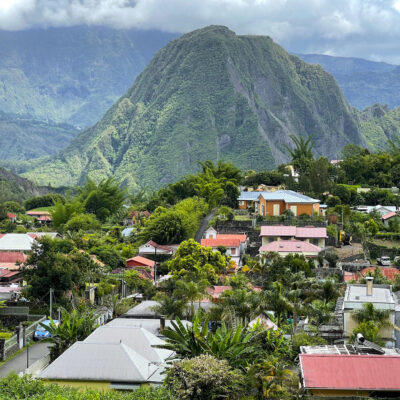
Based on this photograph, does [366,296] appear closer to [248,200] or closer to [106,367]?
[106,367]

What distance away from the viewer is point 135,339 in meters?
24.6

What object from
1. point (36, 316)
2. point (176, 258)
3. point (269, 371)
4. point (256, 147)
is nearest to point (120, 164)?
point (256, 147)

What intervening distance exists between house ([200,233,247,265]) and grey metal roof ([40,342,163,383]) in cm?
2626

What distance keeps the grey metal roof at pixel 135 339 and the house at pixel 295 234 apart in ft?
89.1

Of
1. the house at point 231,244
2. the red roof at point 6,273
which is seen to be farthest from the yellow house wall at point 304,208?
the red roof at point 6,273

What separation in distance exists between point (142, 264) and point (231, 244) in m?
6.07

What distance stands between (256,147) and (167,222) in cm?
12446

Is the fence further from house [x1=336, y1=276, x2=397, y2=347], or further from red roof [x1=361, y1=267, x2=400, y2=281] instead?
red roof [x1=361, y1=267, x2=400, y2=281]

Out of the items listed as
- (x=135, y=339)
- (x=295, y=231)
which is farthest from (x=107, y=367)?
(x=295, y=231)

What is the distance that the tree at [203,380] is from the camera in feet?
61.4

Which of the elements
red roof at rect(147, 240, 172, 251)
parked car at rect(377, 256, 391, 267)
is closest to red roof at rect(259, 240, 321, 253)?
parked car at rect(377, 256, 391, 267)

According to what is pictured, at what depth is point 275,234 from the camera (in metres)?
52.1

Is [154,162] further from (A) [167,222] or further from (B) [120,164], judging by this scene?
(A) [167,222]

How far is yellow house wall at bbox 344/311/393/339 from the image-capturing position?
24.9 m
